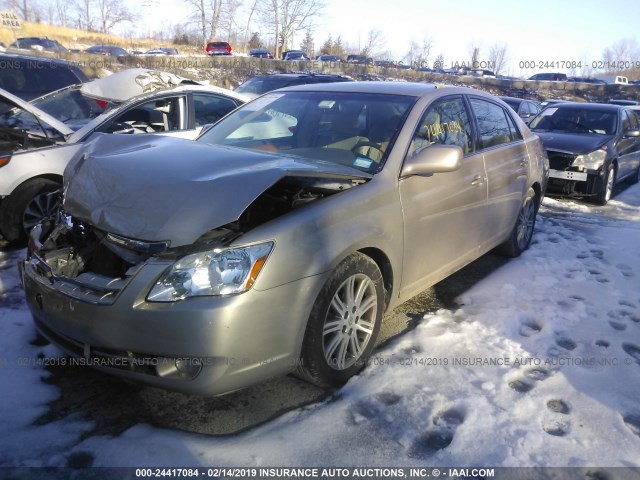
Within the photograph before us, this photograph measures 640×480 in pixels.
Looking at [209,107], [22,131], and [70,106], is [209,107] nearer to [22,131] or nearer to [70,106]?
[70,106]

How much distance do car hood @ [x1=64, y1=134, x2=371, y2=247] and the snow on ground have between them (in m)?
0.96

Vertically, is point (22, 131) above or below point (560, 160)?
above

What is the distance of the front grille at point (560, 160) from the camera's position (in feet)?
26.6

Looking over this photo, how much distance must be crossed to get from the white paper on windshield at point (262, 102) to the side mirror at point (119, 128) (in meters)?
1.61

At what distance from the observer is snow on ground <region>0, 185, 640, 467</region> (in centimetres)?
234

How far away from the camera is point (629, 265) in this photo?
5.08m

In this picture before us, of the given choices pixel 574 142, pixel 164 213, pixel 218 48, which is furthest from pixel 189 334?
pixel 218 48

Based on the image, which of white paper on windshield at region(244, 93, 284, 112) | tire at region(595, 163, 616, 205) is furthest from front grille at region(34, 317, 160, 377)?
tire at region(595, 163, 616, 205)

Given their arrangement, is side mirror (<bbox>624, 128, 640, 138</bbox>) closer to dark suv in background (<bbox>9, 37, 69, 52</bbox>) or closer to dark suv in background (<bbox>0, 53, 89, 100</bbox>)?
dark suv in background (<bbox>0, 53, 89, 100</bbox>)

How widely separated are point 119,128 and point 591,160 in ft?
22.4

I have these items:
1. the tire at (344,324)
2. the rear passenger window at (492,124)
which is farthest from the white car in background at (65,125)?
the tire at (344,324)

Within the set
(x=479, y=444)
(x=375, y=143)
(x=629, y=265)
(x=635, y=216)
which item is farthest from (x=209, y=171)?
(x=635, y=216)

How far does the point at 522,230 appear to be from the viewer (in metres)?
5.27

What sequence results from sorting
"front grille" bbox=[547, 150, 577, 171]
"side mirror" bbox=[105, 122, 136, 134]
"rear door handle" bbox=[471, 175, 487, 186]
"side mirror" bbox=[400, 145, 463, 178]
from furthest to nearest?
1. "front grille" bbox=[547, 150, 577, 171]
2. "side mirror" bbox=[105, 122, 136, 134]
3. "rear door handle" bbox=[471, 175, 487, 186]
4. "side mirror" bbox=[400, 145, 463, 178]
